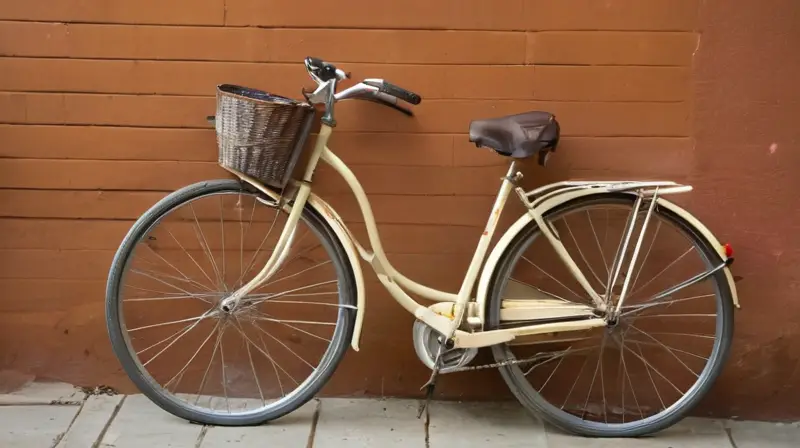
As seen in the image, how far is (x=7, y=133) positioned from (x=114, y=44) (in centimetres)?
63

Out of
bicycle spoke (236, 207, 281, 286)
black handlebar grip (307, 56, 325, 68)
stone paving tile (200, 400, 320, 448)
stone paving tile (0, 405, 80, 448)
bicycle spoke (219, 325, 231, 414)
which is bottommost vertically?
stone paving tile (0, 405, 80, 448)

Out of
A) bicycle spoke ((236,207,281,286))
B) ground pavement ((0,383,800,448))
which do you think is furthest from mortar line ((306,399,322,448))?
bicycle spoke ((236,207,281,286))

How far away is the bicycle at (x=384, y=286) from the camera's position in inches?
124

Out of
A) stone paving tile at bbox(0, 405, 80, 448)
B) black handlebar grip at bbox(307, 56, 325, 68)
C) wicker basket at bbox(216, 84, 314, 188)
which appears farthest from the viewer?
stone paving tile at bbox(0, 405, 80, 448)

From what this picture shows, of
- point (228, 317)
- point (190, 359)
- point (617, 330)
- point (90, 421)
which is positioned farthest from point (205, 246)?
point (617, 330)

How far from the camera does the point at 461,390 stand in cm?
370

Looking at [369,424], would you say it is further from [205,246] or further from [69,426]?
[69,426]

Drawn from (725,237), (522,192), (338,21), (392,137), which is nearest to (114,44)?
(338,21)

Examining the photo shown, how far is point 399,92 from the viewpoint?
311cm

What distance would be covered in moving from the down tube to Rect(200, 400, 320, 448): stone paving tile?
2.54 feet

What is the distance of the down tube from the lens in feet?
10.7

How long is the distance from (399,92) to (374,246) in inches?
26.2

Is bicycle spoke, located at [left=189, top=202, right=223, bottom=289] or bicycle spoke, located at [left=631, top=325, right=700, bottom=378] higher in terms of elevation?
bicycle spoke, located at [left=189, top=202, right=223, bottom=289]

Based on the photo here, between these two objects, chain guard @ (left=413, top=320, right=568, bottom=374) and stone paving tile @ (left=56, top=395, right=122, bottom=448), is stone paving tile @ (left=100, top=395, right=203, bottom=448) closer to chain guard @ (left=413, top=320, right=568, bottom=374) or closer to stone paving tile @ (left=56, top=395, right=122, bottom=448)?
stone paving tile @ (left=56, top=395, right=122, bottom=448)
